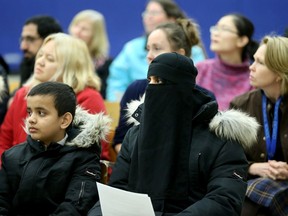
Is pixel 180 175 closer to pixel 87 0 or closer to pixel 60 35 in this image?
pixel 60 35

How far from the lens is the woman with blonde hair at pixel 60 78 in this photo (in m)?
4.92

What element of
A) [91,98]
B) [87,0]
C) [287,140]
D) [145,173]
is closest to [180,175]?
[145,173]

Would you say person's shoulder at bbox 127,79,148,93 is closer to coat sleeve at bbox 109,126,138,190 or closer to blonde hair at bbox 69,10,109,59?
coat sleeve at bbox 109,126,138,190

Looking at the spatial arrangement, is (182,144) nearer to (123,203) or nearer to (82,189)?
(123,203)

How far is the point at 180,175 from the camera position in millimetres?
A: 3457

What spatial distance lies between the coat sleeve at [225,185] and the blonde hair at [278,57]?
42.3 inches

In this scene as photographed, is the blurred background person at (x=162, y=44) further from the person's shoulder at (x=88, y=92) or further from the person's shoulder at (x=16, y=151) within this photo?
the person's shoulder at (x=16, y=151)

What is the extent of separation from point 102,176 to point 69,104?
500 millimetres

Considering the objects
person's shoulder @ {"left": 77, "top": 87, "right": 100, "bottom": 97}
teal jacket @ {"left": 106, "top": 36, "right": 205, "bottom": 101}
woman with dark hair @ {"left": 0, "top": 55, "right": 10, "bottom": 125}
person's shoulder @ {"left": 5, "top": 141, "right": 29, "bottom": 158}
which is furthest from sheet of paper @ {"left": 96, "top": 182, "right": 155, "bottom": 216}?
teal jacket @ {"left": 106, "top": 36, "right": 205, "bottom": 101}

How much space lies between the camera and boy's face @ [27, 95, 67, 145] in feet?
12.7

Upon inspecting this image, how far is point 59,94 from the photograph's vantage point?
393 centimetres

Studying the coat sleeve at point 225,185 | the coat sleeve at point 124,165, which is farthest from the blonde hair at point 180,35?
the coat sleeve at point 225,185

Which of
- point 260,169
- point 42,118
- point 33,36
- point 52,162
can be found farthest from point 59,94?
point 33,36

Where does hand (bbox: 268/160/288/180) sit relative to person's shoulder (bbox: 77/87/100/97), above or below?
below
